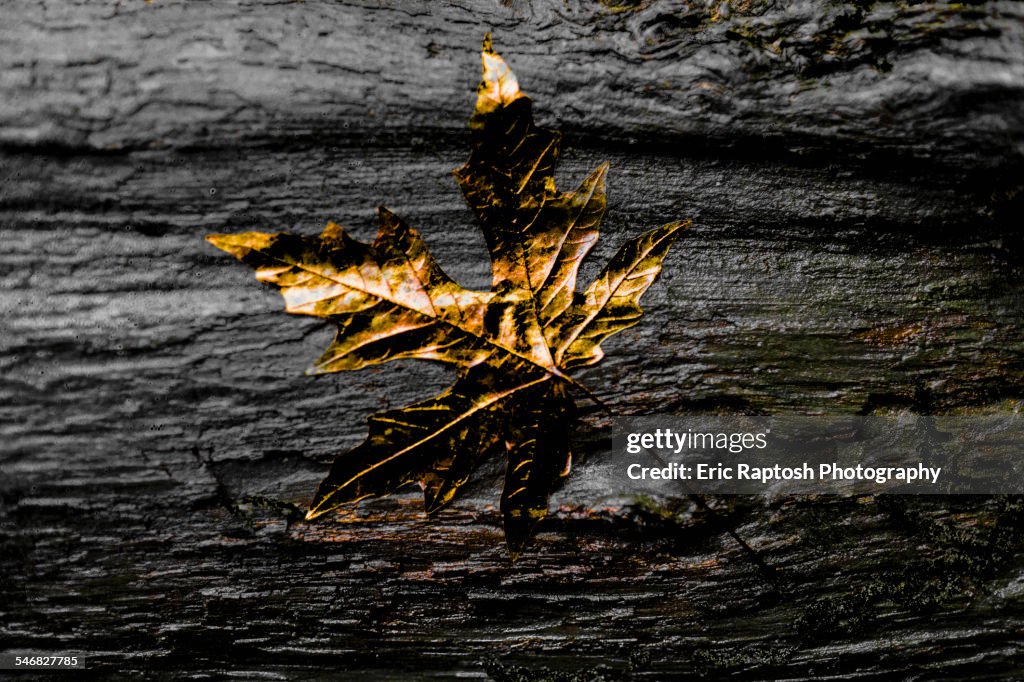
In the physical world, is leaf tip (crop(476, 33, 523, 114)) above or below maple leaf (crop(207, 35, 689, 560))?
above

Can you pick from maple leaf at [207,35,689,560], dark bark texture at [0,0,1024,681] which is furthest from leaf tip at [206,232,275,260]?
dark bark texture at [0,0,1024,681]

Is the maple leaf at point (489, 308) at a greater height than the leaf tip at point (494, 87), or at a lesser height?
lesser

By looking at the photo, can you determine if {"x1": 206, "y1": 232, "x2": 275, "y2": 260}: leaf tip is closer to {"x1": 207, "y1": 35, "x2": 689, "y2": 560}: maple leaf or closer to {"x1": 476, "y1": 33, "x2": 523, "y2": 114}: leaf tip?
{"x1": 207, "y1": 35, "x2": 689, "y2": 560}: maple leaf

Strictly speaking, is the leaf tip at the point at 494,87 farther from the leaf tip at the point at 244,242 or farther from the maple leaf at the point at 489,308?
the leaf tip at the point at 244,242

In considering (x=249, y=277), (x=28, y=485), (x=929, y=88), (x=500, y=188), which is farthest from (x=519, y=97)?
(x=28, y=485)

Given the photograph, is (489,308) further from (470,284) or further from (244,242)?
(244,242)

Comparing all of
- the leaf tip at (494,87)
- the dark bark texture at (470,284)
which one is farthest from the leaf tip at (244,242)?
the leaf tip at (494,87)
